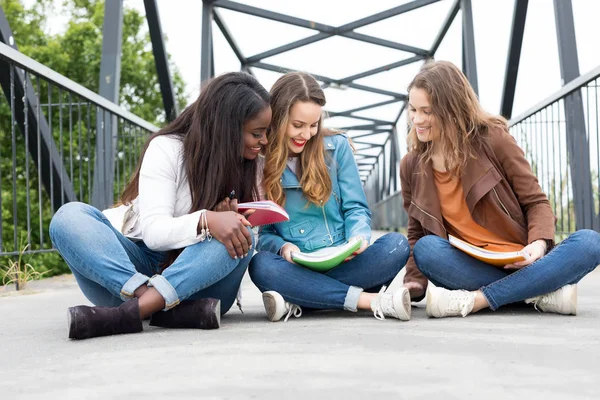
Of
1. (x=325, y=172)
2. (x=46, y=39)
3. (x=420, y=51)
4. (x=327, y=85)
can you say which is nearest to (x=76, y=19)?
(x=46, y=39)

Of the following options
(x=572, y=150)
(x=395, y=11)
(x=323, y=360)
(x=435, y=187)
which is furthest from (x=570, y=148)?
(x=395, y=11)

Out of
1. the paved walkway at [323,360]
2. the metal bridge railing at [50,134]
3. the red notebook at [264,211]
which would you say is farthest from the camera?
the metal bridge railing at [50,134]

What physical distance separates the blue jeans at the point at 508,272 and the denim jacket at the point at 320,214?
0.25 meters

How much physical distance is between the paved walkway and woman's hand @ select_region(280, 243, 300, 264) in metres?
0.19

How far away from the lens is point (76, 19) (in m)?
26.6

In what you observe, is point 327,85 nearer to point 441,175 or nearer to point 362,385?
point 441,175

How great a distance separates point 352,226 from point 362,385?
1.24m

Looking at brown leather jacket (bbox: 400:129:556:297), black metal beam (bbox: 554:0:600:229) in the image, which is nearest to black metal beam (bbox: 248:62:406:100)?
black metal beam (bbox: 554:0:600:229)

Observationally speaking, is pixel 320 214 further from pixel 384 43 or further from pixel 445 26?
pixel 384 43

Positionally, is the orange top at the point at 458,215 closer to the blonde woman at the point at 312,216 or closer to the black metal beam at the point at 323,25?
the blonde woman at the point at 312,216

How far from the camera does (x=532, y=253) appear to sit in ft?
8.05

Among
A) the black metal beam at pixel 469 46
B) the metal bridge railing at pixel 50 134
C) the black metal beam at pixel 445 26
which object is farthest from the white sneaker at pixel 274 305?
the black metal beam at pixel 445 26

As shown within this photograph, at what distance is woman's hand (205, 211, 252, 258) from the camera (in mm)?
2287

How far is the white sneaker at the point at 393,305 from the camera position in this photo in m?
2.38
